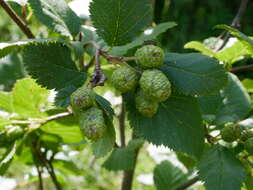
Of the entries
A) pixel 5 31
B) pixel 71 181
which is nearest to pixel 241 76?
pixel 71 181

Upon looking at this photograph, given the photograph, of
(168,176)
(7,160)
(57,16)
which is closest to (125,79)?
(57,16)

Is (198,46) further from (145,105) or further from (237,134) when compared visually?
(145,105)

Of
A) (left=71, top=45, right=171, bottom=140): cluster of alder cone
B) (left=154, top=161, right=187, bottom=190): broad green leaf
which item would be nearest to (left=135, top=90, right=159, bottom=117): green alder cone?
(left=71, top=45, right=171, bottom=140): cluster of alder cone

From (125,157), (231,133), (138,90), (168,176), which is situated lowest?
(168,176)

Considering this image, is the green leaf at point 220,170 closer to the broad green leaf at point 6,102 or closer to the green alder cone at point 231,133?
the green alder cone at point 231,133

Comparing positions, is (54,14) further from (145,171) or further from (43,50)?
(145,171)
